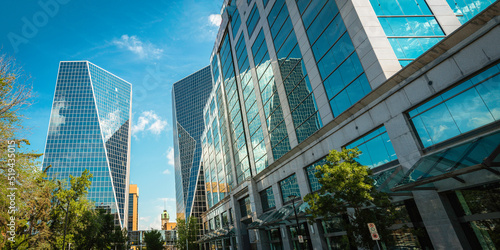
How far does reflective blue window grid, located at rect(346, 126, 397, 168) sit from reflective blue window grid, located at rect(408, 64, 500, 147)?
2.31 m

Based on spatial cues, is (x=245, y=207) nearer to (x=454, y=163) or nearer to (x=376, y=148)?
(x=376, y=148)

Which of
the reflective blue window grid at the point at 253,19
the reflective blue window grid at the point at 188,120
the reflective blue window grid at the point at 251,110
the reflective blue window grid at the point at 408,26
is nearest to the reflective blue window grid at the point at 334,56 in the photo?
the reflective blue window grid at the point at 408,26

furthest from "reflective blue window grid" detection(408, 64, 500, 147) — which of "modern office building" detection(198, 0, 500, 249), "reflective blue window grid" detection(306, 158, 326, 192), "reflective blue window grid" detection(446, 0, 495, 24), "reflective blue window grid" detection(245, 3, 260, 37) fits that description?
"reflective blue window grid" detection(245, 3, 260, 37)

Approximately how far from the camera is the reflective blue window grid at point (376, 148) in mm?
16844

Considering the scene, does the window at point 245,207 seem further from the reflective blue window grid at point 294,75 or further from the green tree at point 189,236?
the green tree at point 189,236

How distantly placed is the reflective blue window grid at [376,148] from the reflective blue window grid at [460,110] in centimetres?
231

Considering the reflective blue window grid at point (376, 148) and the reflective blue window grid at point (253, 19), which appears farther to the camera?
the reflective blue window grid at point (253, 19)

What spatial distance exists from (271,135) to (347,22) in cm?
1667

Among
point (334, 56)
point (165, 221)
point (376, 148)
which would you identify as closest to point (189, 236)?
point (376, 148)

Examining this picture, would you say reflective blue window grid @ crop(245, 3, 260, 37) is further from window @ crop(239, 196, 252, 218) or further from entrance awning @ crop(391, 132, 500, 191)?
entrance awning @ crop(391, 132, 500, 191)

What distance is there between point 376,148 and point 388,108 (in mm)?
3076

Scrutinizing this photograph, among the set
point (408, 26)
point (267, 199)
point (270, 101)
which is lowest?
point (267, 199)

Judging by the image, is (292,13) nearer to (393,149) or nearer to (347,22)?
(347,22)

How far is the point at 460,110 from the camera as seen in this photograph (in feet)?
42.3
